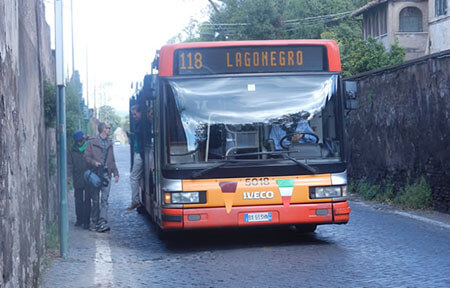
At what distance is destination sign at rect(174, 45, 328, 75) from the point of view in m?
9.98

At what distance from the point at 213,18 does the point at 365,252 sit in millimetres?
46933

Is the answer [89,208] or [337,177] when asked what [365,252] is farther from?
[89,208]

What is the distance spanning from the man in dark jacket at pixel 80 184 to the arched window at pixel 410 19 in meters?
32.0

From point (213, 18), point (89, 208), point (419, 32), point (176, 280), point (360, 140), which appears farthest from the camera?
point (213, 18)

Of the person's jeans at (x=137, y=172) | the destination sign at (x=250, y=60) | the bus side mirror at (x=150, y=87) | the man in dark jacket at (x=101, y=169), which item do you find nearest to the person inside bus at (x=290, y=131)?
the destination sign at (x=250, y=60)

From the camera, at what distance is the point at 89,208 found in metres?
13.1

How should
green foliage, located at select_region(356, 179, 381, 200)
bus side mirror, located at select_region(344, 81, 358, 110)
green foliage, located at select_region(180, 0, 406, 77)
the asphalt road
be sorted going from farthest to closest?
green foliage, located at select_region(180, 0, 406, 77) → green foliage, located at select_region(356, 179, 381, 200) → bus side mirror, located at select_region(344, 81, 358, 110) → the asphalt road

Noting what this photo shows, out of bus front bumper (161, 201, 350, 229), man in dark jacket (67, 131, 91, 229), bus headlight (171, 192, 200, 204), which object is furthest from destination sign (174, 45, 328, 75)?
man in dark jacket (67, 131, 91, 229)

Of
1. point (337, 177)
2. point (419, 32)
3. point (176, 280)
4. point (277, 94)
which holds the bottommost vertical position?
point (176, 280)

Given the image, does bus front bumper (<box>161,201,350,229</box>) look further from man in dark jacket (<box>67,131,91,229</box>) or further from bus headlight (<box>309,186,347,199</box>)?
man in dark jacket (<box>67,131,91,229</box>)

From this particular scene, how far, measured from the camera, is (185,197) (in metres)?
9.74

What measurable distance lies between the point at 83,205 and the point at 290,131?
15.6 feet

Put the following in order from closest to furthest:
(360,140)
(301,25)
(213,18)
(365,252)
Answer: (365,252) → (360,140) → (301,25) → (213,18)

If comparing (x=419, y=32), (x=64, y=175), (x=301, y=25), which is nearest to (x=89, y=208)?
(x=64, y=175)
